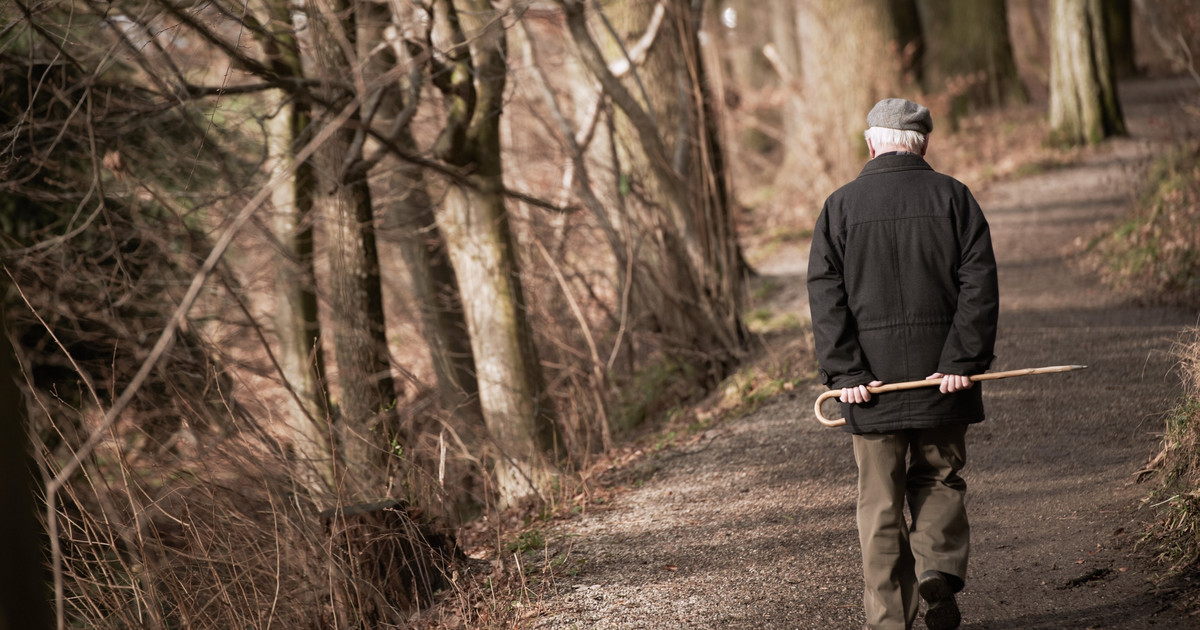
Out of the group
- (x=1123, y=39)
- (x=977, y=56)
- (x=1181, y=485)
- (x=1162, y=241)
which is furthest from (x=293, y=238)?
(x=1123, y=39)

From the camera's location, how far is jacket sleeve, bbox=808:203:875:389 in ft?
11.5

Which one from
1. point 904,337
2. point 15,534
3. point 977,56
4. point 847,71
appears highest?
point 847,71

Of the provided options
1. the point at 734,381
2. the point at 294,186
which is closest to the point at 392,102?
the point at 294,186

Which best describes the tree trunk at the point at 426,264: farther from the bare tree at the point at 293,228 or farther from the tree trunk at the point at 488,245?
the bare tree at the point at 293,228

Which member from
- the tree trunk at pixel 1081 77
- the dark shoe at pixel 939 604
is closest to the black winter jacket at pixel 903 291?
the dark shoe at pixel 939 604

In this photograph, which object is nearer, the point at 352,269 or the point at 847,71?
the point at 352,269

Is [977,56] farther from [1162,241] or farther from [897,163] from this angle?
[897,163]

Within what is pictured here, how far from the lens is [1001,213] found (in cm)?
1198

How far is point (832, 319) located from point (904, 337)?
0.85 ft

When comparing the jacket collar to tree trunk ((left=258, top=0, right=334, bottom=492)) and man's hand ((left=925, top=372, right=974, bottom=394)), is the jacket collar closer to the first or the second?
man's hand ((left=925, top=372, right=974, bottom=394))

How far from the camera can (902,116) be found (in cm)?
352

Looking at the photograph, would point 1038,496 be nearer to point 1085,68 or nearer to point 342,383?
point 342,383

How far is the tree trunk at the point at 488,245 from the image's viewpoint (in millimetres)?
8023

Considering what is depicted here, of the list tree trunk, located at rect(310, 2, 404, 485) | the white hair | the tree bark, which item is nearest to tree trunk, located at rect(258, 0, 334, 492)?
tree trunk, located at rect(310, 2, 404, 485)
